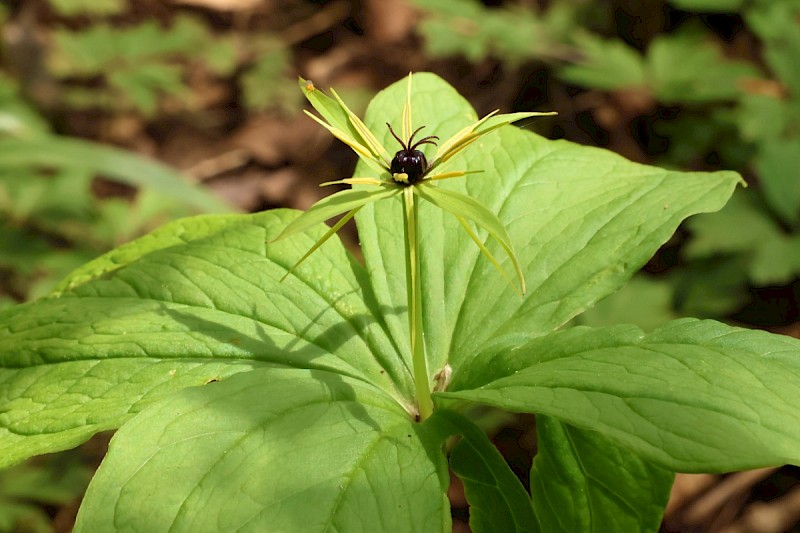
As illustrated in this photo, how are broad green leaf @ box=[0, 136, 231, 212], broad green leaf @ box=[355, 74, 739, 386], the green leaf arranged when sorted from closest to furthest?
broad green leaf @ box=[355, 74, 739, 386] → broad green leaf @ box=[0, 136, 231, 212] → the green leaf

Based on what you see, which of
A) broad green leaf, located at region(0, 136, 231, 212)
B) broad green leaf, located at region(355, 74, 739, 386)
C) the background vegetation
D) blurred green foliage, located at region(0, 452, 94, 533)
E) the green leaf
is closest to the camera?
broad green leaf, located at region(355, 74, 739, 386)

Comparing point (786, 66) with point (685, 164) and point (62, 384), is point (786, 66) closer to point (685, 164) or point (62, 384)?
point (685, 164)

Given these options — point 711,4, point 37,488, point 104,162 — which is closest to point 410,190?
point 37,488

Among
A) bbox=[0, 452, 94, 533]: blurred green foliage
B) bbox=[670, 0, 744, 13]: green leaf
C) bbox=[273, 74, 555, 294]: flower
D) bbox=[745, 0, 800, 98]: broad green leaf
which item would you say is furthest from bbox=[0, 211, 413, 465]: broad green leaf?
bbox=[670, 0, 744, 13]: green leaf

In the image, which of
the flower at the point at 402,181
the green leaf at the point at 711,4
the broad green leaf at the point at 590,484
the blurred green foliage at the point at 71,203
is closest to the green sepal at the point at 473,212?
the flower at the point at 402,181

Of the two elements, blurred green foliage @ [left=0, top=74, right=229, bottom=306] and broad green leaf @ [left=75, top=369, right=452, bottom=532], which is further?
blurred green foliage @ [left=0, top=74, right=229, bottom=306]

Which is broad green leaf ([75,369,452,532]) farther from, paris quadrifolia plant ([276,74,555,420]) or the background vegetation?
the background vegetation

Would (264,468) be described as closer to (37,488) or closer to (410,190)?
(410,190)
